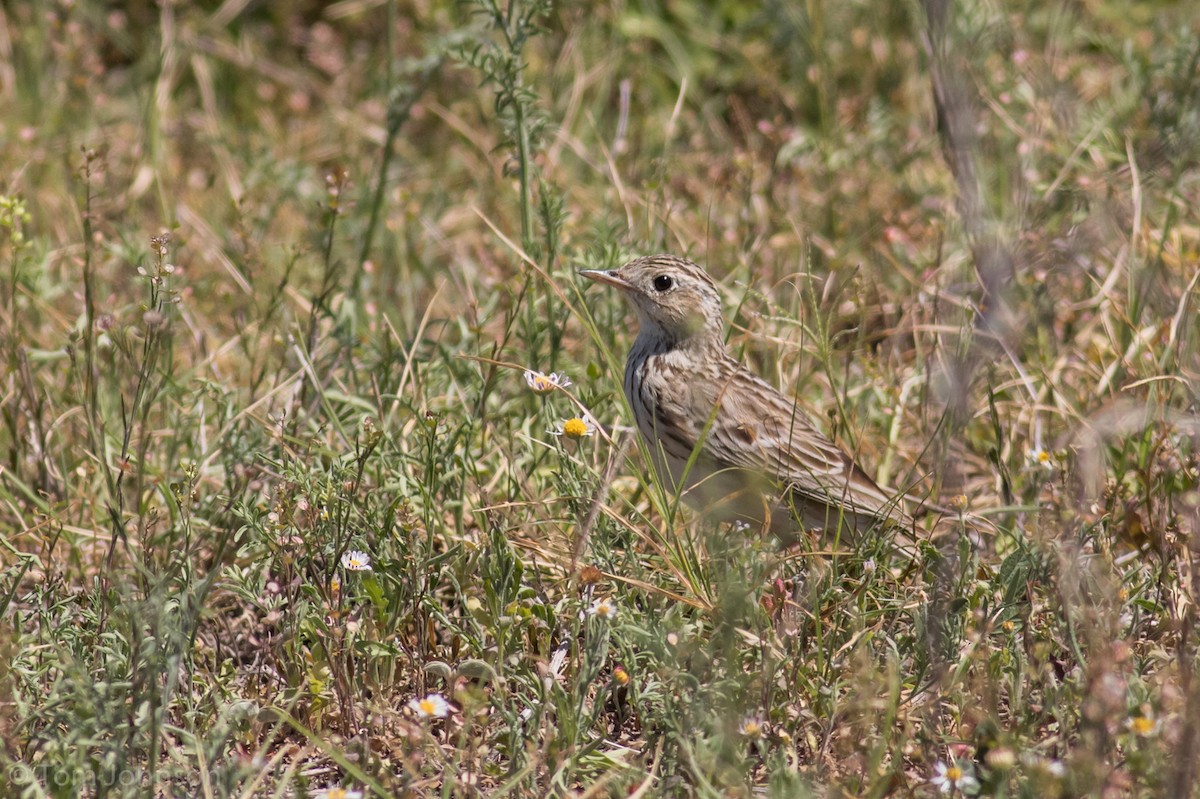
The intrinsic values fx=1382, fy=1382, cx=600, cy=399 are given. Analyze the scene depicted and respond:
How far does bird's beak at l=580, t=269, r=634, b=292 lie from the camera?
516cm

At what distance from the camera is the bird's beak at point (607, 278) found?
16.9 feet

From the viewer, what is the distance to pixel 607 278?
5195mm

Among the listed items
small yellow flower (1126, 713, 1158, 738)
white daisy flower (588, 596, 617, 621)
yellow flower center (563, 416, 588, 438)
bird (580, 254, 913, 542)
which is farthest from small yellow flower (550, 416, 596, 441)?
small yellow flower (1126, 713, 1158, 738)

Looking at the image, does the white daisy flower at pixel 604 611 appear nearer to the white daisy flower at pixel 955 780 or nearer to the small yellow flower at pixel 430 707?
the small yellow flower at pixel 430 707

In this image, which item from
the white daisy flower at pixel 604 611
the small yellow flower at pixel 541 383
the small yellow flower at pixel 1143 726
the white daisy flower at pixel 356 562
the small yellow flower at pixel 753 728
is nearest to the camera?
the small yellow flower at pixel 1143 726

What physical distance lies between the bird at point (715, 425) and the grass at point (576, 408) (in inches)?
6.1

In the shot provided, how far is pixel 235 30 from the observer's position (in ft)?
29.5

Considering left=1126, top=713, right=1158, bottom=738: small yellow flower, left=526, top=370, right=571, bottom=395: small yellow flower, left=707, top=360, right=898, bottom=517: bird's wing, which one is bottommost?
left=707, top=360, right=898, bottom=517: bird's wing

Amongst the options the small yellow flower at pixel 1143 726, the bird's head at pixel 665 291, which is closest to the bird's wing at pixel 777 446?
the bird's head at pixel 665 291

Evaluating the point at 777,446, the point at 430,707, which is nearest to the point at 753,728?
the point at 430,707

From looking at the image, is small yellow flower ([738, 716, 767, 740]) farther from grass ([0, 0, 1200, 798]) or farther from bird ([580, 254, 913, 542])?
bird ([580, 254, 913, 542])

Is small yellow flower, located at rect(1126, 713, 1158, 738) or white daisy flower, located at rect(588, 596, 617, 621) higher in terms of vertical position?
small yellow flower, located at rect(1126, 713, 1158, 738)

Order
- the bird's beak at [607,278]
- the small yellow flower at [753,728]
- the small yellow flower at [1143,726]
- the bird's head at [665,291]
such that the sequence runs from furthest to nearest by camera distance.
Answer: the bird's head at [665,291]
the bird's beak at [607,278]
the small yellow flower at [753,728]
the small yellow flower at [1143,726]

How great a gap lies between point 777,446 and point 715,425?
0.80 feet
